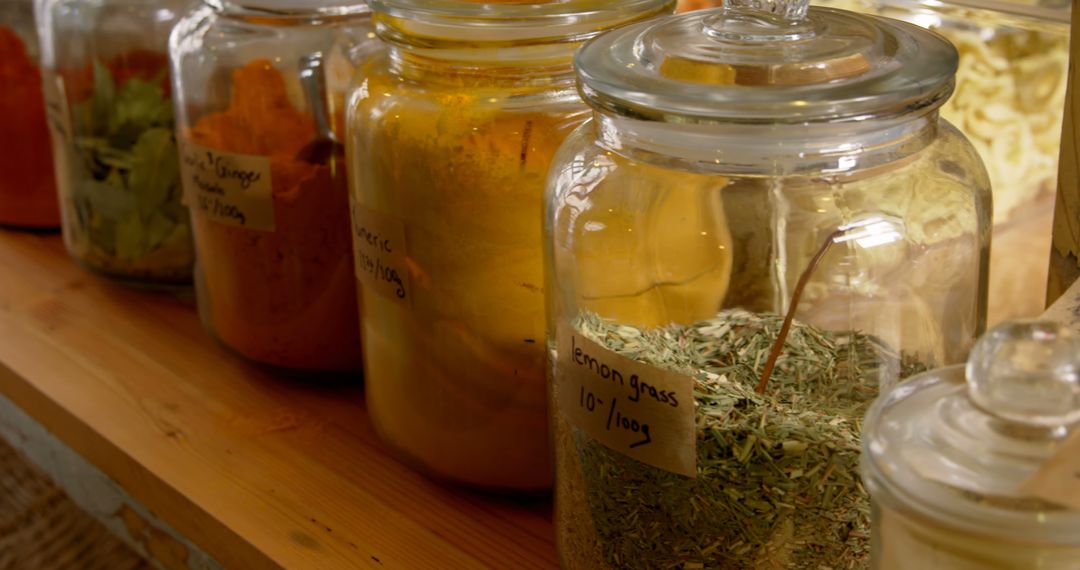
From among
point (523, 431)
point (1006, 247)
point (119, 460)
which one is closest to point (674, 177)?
point (523, 431)

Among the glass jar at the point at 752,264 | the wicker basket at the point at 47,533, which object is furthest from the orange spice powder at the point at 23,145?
the glass jar at the point at 752,264

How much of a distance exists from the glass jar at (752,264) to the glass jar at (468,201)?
59 millimetres

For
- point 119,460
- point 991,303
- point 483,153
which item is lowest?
point 119,460

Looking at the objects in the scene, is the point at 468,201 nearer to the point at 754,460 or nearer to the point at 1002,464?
the point at 754,460

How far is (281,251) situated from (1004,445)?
1.71ft

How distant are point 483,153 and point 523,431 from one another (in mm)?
147

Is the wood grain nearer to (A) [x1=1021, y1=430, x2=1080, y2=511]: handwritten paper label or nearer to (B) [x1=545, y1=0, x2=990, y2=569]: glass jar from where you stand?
(B) [x1=545, y1=0, x2=990, y2=569]: glass jar

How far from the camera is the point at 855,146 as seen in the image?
496 mm

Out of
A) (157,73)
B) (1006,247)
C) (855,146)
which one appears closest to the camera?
(855,146)

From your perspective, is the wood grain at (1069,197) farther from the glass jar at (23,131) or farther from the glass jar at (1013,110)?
the glass jar at (23,131)

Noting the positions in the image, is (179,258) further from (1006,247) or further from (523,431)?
(1006,247)

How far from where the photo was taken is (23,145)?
1.09m

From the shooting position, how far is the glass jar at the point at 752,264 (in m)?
A: 0.49

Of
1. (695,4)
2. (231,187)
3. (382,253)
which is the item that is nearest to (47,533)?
(231,187)
